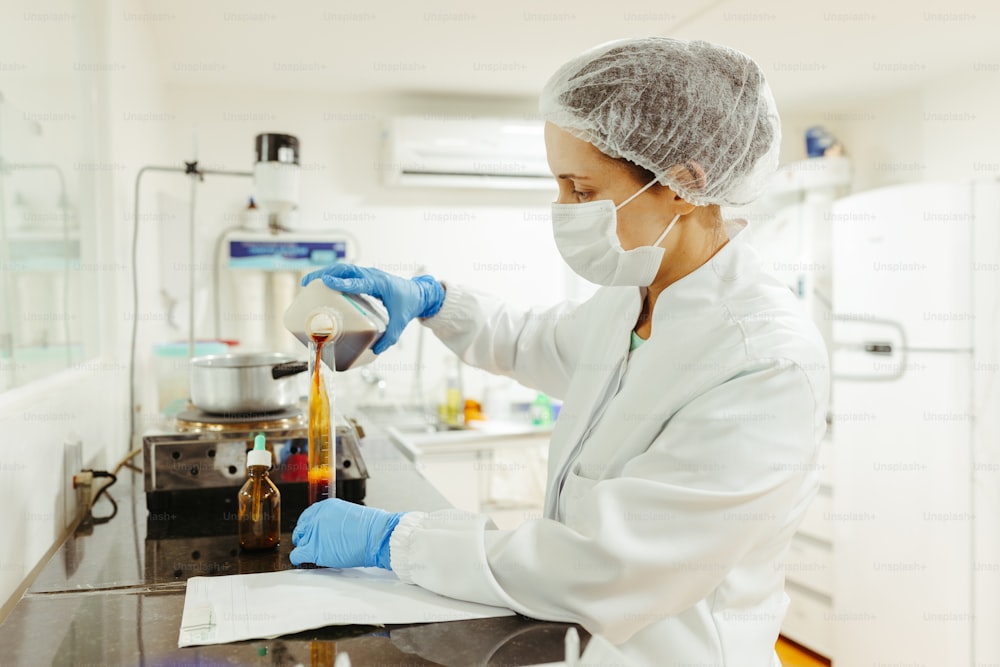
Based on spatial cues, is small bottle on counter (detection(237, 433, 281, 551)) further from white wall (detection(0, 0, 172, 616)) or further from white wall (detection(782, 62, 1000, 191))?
white wall (detection(782, 62, 1000, 191))

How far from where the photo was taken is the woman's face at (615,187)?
1.20 metres

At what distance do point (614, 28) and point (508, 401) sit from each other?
1.89 metres

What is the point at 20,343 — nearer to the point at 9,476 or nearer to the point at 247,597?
the point at 9,476

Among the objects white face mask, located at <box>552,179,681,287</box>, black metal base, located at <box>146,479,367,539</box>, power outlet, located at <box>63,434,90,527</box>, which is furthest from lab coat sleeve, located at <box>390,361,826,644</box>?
power outlet, located at <box>63,434,90,527</box>

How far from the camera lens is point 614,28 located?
278cm

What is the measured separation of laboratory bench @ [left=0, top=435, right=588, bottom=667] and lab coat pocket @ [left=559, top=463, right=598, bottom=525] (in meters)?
0.23

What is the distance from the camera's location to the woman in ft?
3.19

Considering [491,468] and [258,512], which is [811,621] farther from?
[258,512]

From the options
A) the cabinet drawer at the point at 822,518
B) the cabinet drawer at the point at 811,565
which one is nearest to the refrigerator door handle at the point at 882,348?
the cabinet drawer at the point at 822,518

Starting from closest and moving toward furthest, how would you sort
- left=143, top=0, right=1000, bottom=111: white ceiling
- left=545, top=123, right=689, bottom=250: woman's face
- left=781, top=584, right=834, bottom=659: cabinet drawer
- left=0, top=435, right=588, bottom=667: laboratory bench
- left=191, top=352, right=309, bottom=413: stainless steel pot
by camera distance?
left=0, top=435, right=588, bottom=667: laboratory bench, left=545, top=123, right=689, bottom=250: woman's face, left=191, top=352, right=309, bottom=413: stainless steel pot, left=143, top=0, right=1000, bottom=111: white ceiling, left=781, top=584, right=834, bottom=659: cabinet drawer

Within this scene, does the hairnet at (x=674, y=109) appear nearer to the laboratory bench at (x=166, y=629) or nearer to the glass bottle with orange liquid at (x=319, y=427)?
the glass bottle with orange liquid at (x=319, y=427)

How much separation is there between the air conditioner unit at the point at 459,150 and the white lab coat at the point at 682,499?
8.44 feet

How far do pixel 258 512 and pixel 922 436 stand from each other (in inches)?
96.8

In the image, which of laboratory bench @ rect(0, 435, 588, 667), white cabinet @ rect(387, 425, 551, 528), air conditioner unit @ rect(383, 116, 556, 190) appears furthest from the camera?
air conditioner unit @ rect(383, 116, 556, 190)
